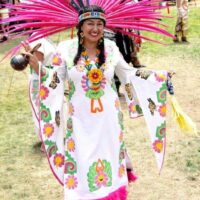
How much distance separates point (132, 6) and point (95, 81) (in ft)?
2.10

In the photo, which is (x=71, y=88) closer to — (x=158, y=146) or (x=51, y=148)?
(x=51, y=148)

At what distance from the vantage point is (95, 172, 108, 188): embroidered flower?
344cm

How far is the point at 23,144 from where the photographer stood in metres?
5.58

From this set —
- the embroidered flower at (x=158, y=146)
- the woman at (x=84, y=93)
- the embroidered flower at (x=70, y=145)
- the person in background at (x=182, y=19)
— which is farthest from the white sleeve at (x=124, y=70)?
the person in background at (x=182, y=19)

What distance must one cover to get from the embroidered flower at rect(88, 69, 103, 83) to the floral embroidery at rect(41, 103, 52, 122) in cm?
41

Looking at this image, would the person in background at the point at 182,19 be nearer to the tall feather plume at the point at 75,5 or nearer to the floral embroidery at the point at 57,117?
the tall feather plume at the point at 75,5

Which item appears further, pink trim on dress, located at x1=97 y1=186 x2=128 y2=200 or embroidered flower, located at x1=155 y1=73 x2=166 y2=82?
embroidered flower, located at x1=155 y1=73 x2=166 y2=82

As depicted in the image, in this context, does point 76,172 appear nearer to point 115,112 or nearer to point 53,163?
point 53,163

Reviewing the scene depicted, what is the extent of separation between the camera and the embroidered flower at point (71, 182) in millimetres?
3455

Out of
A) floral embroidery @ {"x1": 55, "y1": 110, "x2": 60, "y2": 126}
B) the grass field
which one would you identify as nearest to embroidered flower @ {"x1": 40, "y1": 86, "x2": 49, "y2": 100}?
floral embroidery @ {"x1": 55, "y1": 110, "x2": 60, "y2": 126}

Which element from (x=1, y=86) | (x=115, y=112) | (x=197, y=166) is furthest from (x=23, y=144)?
(x=1, y=86)

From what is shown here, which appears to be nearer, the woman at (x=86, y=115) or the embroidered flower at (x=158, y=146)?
the woman at (x=86, y=115)

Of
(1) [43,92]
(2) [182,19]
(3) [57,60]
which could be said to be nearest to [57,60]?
(3) [57,60]

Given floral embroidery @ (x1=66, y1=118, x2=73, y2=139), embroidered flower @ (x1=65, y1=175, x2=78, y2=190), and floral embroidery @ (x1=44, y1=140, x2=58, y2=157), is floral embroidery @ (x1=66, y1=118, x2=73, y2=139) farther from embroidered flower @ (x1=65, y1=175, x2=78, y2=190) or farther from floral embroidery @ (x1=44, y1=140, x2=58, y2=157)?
embroidered flower @ (x1=65, y1=175, x2=78, y2=190)
